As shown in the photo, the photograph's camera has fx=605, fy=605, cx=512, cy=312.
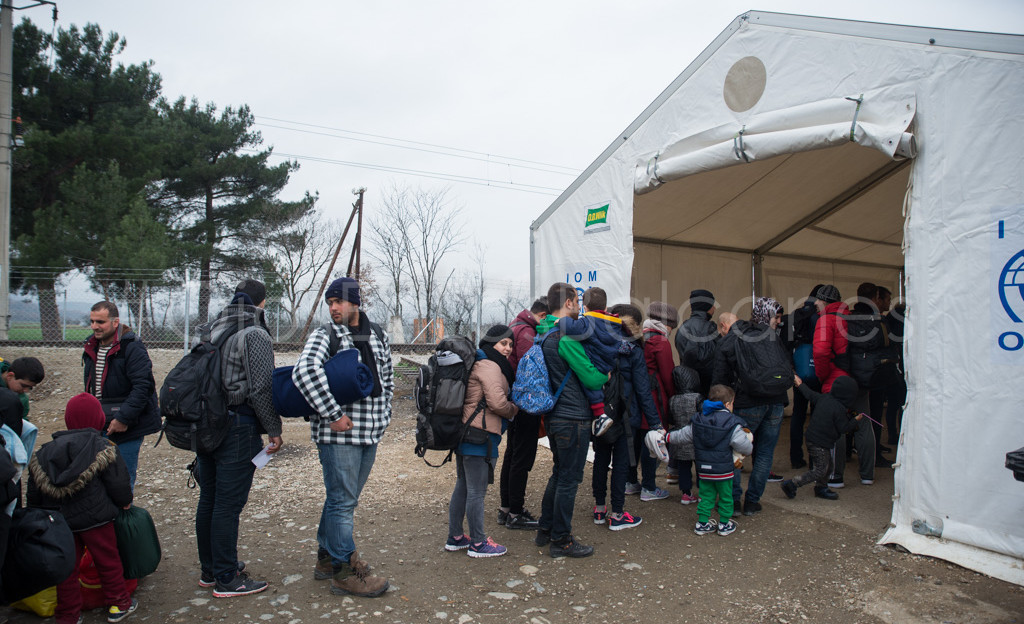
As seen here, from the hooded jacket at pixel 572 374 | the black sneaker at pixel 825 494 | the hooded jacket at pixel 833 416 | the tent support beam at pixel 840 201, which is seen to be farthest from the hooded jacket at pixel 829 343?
the hooded jacket at pixel 572 374

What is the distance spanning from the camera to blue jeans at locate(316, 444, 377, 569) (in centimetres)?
331

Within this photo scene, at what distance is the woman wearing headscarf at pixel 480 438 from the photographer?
3804 mm

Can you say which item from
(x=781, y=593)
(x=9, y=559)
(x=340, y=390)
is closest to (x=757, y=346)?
(x=781, y=593)

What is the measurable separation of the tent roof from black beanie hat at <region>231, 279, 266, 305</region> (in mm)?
3981

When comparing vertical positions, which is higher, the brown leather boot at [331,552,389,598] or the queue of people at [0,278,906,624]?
the queue of people at [0,278,906,624]

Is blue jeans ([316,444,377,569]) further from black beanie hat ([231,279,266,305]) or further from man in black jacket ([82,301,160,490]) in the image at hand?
man in black jacket ([82,301,160,490])

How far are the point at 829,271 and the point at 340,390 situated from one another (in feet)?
27.9

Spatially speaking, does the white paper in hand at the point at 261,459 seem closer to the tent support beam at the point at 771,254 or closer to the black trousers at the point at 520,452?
the black trousers at the point at 520,452

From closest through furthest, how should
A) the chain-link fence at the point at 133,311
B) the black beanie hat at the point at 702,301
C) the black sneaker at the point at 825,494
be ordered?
the black sneaker at the point at 825,494, the black beanie hat at the point at 702,301, the chain-link fence at the point at 133,311

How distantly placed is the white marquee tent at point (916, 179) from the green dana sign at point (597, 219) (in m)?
0.02

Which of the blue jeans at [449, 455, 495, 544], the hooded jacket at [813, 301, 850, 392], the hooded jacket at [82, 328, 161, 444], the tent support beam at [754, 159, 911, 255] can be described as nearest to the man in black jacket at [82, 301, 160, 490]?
the hooded jacket at [82, 328, 161, 444]

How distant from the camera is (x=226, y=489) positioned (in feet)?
10.8

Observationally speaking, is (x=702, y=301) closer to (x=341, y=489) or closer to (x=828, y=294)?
(x=828, y=294)

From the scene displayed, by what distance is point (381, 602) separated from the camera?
337cm
